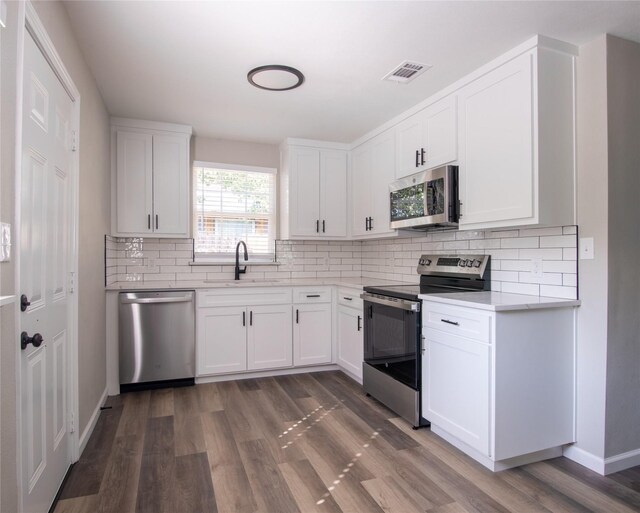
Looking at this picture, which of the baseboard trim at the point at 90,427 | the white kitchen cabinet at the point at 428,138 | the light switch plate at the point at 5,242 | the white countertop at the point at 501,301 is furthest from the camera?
the white kitchen cabinet at the point at 428,138

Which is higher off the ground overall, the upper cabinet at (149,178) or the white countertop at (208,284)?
the upper cabinet at (149,178)

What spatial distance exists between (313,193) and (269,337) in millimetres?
1534

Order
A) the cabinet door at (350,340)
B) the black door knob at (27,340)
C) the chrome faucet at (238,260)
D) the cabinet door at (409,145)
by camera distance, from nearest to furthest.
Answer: the black door knob at (27,340) < the cabinet door at (409,145) < the cabinet door at (350,340) < the chrome faucet at (238,260)

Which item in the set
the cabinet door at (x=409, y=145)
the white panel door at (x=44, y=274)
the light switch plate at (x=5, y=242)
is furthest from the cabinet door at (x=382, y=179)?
the light switch plate at (x=5, y=242)

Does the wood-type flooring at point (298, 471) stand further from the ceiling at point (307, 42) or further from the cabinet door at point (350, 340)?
the ceiling at point (307, 42)

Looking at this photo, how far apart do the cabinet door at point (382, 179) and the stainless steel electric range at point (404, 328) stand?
533 mm

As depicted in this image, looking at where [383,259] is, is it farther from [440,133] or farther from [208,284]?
[208,284]

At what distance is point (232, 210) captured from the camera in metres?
4.30

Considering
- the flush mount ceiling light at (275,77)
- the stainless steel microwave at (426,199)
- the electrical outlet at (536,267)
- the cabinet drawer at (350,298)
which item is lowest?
the cabinet drawer at (350,298)

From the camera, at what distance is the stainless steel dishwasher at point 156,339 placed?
3.41 m

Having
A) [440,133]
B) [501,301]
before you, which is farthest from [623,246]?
[440,133]

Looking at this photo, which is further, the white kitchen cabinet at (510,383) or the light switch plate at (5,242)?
the white kitchen cabinet at (510,383)

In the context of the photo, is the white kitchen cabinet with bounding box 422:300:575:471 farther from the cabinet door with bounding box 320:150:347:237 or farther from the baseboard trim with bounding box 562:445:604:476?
the cabinet door with bounding box 320:150:347:237

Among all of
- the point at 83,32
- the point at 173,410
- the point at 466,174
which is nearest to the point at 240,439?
the point at 173,410
